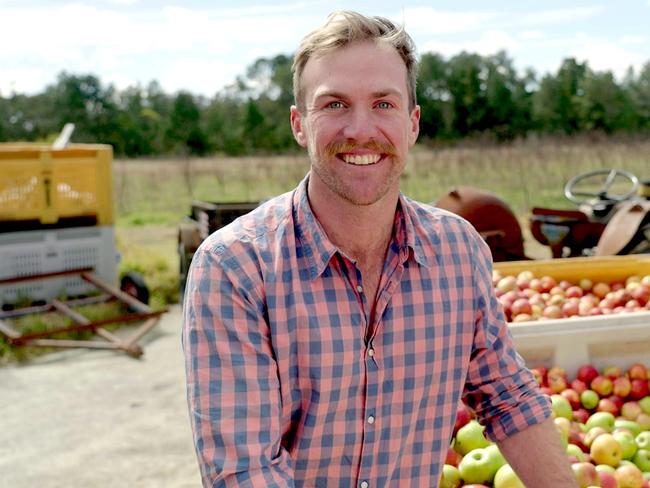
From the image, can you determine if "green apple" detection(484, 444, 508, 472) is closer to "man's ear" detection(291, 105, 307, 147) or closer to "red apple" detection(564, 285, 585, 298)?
"man's ear" detection(291, 105, 307, 147)

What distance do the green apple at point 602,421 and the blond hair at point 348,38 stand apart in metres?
1.86

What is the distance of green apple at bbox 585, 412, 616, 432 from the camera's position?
10.5 feet

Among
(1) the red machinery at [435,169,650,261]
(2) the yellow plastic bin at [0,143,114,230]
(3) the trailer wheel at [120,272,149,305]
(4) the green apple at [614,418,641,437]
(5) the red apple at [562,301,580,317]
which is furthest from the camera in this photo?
(3) the trailer wheel at [120,272,149,305]

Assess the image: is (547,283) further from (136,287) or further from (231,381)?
(136,287)

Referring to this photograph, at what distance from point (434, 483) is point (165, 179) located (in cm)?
2038

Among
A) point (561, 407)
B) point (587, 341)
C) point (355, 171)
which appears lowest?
point (561, 407)

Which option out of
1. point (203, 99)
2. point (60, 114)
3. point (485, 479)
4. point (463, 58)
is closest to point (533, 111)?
point (463, 58)

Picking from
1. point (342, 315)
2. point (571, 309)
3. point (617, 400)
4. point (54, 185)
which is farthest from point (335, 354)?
point (54, 185)

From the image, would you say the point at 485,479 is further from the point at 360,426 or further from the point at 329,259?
the point at 329,259

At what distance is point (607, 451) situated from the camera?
2.85 metres

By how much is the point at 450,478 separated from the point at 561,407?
0.72 metres

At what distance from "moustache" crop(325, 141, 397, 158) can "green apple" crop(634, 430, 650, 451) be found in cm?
185

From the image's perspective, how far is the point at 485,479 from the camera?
8.82ft

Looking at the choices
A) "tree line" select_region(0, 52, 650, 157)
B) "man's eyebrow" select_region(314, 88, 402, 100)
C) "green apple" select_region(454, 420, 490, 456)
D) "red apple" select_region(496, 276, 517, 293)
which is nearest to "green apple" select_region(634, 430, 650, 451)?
"green apple" select_region(454, 420, 490, 456)
